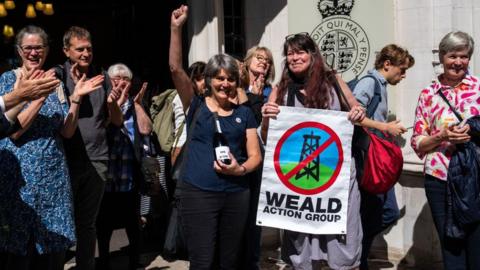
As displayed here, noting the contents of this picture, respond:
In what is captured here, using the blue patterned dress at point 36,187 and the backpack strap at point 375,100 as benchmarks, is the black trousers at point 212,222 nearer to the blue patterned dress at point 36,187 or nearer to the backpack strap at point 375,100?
the blue patterned dress at point 36,187

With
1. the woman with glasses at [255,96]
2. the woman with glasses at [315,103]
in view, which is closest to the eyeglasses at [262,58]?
the woman with glasses at [255,96]

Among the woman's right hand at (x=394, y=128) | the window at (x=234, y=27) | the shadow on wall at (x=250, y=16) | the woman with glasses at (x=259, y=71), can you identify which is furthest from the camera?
the window at (x=234, y=27)

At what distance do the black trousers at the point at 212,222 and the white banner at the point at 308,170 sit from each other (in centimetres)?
21

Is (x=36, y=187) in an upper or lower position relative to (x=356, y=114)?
lower

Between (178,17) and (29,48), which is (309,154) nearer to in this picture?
(178,17)

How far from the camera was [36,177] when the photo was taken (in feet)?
14.4

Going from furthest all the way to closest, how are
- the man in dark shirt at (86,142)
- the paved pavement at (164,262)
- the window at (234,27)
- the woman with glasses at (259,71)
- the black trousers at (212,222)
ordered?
the window at (234,27), the paved pavement at (164,262), the woman with glasses at (259,71), the man in dark shirt at (86,142), the black trousers at (212,222)

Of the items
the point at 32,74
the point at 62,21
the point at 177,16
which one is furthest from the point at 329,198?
the point at 62,21

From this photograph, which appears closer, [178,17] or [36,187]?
[36,187]

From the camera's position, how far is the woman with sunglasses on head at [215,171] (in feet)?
14.7

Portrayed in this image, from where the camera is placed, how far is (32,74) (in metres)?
4.03

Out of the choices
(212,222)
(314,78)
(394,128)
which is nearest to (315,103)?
(314,78)

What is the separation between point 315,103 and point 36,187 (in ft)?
6.09

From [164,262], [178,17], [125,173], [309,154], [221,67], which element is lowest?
[164,262]
